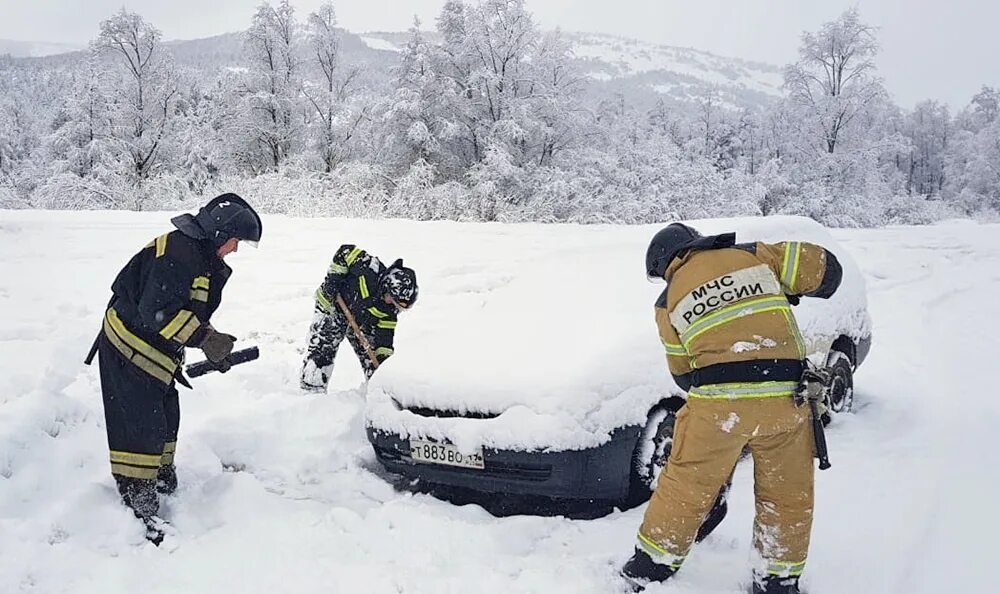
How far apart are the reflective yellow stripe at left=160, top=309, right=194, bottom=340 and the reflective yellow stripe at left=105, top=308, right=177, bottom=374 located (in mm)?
156

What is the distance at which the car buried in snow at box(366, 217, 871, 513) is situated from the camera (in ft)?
11.6

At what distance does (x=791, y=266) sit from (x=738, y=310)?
32 centimetres

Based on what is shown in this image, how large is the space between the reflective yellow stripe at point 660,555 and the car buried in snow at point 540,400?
67 centimetres

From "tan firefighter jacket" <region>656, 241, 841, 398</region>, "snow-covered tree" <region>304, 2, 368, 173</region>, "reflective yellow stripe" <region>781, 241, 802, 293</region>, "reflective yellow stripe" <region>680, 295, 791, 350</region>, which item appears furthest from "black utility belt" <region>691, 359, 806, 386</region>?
"snow-covered tree" <region>304, 2, 368, 173</region>

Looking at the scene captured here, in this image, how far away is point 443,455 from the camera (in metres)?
3.72

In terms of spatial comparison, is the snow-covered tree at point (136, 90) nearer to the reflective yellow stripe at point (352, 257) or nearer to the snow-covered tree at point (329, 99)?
the snow-covered tree at point (329, 99)

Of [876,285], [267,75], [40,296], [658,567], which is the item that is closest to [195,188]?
[267,75]

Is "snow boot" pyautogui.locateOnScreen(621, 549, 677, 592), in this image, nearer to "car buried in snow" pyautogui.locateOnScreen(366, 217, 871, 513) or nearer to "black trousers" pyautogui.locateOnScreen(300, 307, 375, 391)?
"car buried in snow" pyautogui.locateOnScreen(366, 217, 871, 513)

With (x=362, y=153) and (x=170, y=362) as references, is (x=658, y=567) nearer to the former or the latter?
(x=170, y=362)

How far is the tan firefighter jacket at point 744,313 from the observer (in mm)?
2773

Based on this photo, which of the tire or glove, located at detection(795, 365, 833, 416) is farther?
the tire

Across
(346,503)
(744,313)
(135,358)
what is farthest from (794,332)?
(135,358)

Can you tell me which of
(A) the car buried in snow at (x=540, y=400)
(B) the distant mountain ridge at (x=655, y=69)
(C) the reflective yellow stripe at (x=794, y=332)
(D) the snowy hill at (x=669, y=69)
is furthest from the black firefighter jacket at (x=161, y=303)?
(D) the snowy hill at (x=669, y=69)

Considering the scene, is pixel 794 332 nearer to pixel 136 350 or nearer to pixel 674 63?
pixel 136 350
